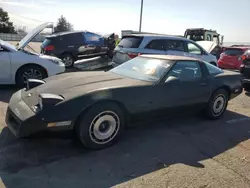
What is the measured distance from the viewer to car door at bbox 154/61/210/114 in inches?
171

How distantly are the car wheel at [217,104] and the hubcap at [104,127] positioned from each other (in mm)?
2288

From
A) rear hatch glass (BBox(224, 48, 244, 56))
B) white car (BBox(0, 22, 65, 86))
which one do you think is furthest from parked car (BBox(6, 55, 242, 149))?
rear hatch glass (BBox(224, 48, 244, 56))

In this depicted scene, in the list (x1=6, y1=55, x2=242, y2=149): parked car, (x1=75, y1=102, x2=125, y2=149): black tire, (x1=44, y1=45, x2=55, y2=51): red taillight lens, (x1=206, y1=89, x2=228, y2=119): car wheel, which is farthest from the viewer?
(x1=44, y1=45, x2=55, y2=51): red taillight lens

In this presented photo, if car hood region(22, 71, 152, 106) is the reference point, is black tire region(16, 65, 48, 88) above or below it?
Answer: below

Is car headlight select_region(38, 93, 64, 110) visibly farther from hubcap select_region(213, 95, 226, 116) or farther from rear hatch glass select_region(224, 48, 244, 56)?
rear hatch glass select_region(224, 48, 244, 56)

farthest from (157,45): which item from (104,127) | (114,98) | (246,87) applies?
(104,127)

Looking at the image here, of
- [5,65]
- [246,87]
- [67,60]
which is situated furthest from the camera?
[67,60]

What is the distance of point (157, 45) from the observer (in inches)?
338

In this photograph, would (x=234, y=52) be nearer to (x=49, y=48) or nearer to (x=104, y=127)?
(x=49, y=48)

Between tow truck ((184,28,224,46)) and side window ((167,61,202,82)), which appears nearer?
side window ((167,61,202,82))

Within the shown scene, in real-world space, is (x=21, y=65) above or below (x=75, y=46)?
below

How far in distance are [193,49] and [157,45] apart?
5.71 feet

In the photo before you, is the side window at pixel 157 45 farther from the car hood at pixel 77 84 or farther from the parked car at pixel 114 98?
the car hood at pixel 77 84

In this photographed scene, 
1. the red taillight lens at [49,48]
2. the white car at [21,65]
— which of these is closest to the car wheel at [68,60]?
the red taillight lens at [49,48]
